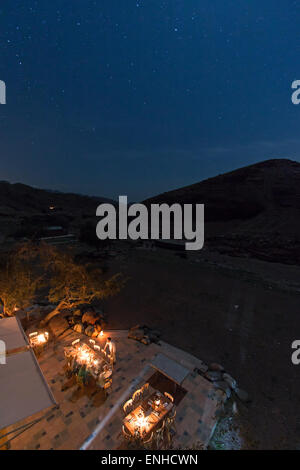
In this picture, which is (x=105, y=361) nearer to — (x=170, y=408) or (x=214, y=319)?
(x=170, y=408)

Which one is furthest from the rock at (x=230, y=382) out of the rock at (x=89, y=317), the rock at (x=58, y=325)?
the rock at (x=58, y=325)

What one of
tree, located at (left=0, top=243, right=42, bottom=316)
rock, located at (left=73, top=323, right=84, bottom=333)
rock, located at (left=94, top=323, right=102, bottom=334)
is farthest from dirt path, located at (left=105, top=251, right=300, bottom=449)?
tree, located at (left=0, top=243, right=42, bottom=316)

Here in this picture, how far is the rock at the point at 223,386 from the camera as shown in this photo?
6340 millimetres

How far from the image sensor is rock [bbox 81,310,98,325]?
9.13 m

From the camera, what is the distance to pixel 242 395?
6648 millimetres

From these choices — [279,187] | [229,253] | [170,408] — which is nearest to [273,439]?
[170,408]

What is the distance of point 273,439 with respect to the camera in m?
5.52

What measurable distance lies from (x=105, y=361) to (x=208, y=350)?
488 cm

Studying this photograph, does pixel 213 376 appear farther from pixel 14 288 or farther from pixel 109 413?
pixel 14 288

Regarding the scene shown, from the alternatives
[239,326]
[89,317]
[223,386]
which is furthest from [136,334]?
[239,326]

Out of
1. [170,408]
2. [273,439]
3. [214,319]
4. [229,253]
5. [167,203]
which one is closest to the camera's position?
[170,408]

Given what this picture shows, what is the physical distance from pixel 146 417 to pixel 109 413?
1.27m

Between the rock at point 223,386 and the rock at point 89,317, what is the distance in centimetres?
558

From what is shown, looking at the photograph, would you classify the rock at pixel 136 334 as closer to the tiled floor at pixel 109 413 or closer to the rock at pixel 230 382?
the tiled floor at pixel 109 413
